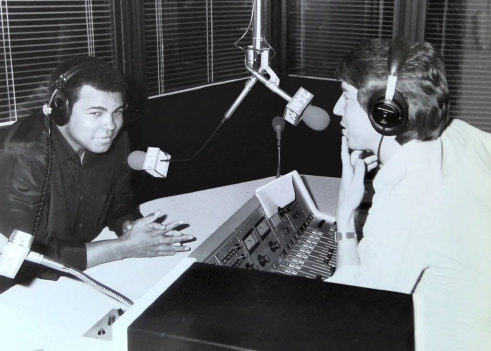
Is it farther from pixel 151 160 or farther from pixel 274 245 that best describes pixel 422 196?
pixel 151 160

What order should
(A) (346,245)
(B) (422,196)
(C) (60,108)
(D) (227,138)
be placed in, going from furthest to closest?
(D) (227,138), (C) (60,108), (A) (346,245), (B) (422,196)

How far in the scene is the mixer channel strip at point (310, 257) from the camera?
5.15 ft

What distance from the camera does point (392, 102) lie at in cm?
128

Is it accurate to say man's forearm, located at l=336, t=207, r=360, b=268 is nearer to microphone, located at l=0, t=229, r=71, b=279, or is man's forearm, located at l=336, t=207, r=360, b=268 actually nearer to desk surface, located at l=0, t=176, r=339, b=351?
desk surface, located at l=0, t=176, r=339, b=351

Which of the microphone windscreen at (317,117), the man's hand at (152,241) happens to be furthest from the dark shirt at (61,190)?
the microphone windscreen at (317,117)

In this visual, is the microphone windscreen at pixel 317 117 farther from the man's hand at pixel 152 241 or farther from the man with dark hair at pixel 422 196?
the man's hand at pixel 152 241

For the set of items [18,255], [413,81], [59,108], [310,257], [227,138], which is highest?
[413,81]

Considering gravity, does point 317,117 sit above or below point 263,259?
above

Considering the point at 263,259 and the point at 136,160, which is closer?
the point at 263,259

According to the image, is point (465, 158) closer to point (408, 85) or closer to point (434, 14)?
point (408, 85)

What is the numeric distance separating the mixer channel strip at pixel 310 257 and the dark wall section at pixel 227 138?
5.25ft

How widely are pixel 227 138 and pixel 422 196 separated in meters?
2.68

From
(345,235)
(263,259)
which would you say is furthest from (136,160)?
(345,235)

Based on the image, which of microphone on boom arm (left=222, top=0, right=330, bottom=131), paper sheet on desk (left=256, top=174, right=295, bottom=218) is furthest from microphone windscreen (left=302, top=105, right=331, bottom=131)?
paper sheet on desk (left=256, top=174, right=295, bottom=218)
